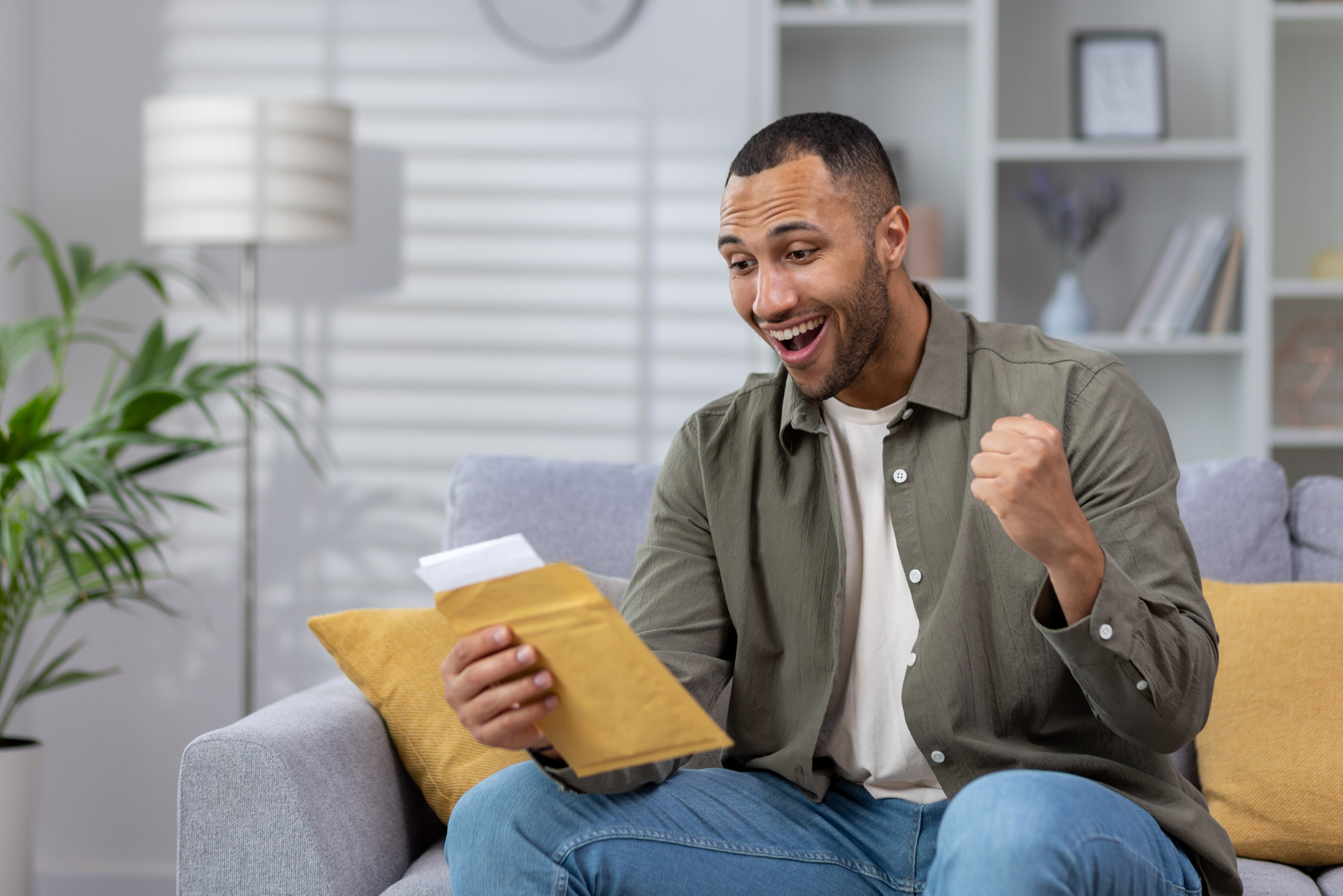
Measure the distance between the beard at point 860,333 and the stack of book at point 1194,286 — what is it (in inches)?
57.5

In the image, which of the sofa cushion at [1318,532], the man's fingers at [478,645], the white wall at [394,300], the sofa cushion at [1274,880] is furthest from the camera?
the white wall at [394,300]

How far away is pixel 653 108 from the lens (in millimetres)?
2605

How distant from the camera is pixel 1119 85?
2.53m

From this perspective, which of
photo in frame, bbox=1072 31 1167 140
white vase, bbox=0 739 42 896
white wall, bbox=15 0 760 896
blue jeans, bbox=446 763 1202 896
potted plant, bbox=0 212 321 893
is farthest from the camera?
white wall, bbox=15 0 760 896

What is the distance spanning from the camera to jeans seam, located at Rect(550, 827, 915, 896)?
1.05 meters

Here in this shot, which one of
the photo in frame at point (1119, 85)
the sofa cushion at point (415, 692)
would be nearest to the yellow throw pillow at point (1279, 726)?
the sofa cushion at point (415, 692)

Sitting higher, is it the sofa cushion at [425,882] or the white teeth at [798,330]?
the white teeth at [798,330]

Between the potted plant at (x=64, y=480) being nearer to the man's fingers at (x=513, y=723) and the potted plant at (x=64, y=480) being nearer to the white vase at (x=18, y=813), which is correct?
the white vase at (x=18, y=813)

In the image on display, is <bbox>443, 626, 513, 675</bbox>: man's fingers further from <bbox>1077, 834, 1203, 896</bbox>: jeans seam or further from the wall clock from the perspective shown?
the wall clock

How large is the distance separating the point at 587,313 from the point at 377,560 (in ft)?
2.39

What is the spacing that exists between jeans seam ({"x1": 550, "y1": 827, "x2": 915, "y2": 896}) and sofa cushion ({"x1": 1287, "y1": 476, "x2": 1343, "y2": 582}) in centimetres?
93

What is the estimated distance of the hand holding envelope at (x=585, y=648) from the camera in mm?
916

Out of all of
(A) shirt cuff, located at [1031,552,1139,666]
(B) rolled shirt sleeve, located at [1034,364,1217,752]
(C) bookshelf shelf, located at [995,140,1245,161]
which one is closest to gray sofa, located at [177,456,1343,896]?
(B) rolled shirt sleeve, located at [1034,364,1217,752]

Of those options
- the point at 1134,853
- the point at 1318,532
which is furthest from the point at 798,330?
the point at 1318,532
